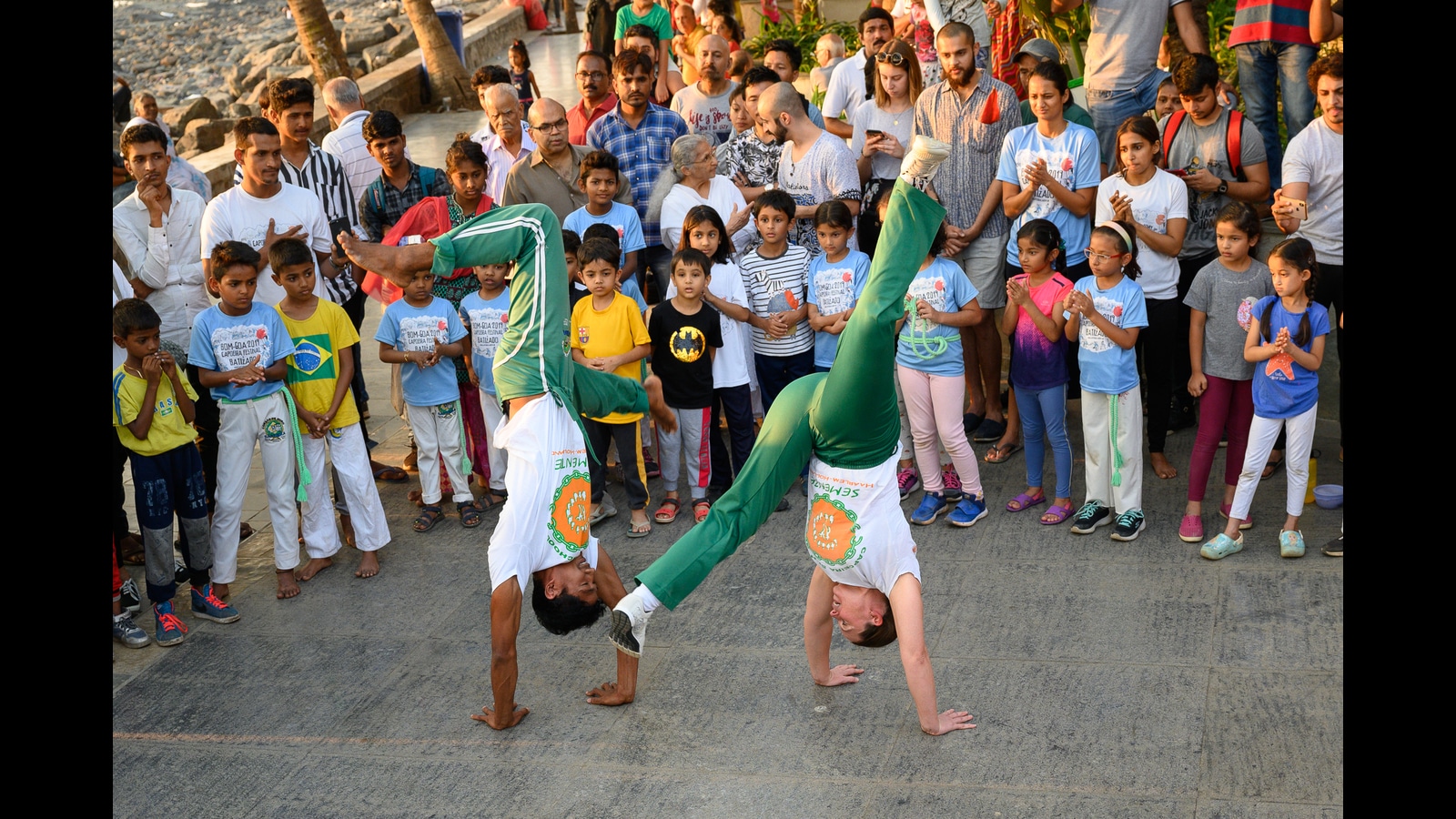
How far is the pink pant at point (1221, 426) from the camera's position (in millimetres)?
6504

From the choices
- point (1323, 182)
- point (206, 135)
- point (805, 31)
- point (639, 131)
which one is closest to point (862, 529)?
point (1323, 182)

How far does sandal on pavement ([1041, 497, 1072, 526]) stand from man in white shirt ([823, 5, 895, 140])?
128 inches

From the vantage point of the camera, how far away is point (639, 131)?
27.2ft

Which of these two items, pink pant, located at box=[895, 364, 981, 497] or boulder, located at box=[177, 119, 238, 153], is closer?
pink pant, located at box=[895, 364, 981, 497]

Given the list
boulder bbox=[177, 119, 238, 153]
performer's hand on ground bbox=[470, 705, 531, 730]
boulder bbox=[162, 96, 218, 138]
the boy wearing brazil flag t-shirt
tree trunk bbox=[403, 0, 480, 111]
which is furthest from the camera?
boulder bbox=[162, 96, 218, 138]

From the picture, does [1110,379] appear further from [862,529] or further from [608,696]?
[608,696]

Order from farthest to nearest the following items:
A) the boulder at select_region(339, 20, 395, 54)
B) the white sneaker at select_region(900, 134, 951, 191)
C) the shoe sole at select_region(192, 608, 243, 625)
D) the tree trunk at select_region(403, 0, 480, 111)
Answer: the boulder at select_region(339, 20, 395, 54) < the tree trunk at select_region(403, 0, 480, 111) < the shoe sole at select_region(192, 608, 243, 625) < the white sneaker at select_region(900, 134, 951, 191)

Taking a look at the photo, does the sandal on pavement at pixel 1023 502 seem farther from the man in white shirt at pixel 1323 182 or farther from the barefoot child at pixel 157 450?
the barefoot child at pixel 157 450

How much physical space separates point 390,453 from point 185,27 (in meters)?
31.3

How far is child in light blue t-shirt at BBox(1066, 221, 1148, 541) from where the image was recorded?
257 inches

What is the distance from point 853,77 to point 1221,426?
3732 millimetres

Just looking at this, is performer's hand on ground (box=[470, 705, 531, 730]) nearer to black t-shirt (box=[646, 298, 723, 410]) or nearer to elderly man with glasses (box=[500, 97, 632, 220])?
black t-shirt (box=[646, 298, 723, 410])

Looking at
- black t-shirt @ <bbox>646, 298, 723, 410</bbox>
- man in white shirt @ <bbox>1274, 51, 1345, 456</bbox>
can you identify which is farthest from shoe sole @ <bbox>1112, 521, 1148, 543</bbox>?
black t-shirt @ <bbox>646, 298, 723, 410</bbox>

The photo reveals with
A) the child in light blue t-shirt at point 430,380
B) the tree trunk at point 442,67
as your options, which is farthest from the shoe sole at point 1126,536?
the tree trunk at point 442,67
